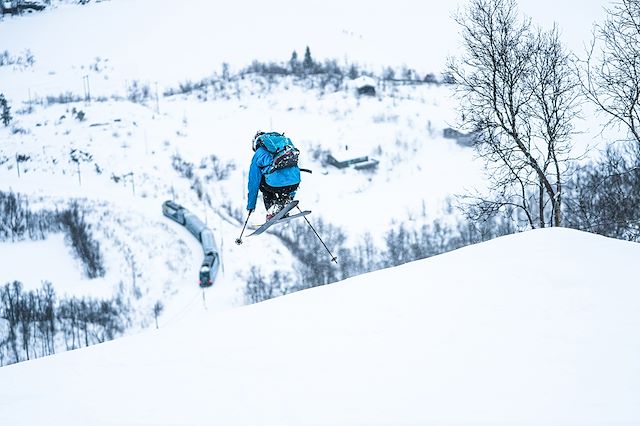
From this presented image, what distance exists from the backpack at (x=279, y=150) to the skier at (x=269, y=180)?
0.05 meters

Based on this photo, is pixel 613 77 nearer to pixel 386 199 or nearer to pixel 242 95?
pixel 386 199

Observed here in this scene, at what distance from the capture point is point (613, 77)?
1055 cm

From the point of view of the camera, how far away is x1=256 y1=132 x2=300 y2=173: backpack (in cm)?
700

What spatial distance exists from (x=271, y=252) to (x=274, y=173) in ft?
118

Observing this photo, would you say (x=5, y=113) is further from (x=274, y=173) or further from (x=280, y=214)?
(x=274, y=173)

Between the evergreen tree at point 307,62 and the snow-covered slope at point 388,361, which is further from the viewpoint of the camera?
the evergreen tree at point 307,62

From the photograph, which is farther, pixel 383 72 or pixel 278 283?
pixel 383 72

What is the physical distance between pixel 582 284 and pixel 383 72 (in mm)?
102875

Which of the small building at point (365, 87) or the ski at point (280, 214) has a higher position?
the small building at point (365, 87)

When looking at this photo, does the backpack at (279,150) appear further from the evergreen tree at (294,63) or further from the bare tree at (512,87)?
the evergreen tree at (294,63)

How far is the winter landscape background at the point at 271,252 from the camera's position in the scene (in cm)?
404

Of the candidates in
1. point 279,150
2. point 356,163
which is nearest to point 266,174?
point 279,150

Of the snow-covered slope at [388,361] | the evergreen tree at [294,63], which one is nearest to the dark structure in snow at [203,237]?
the snow-covered slope at [388,361]

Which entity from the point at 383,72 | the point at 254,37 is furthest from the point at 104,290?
the point at 254,37
